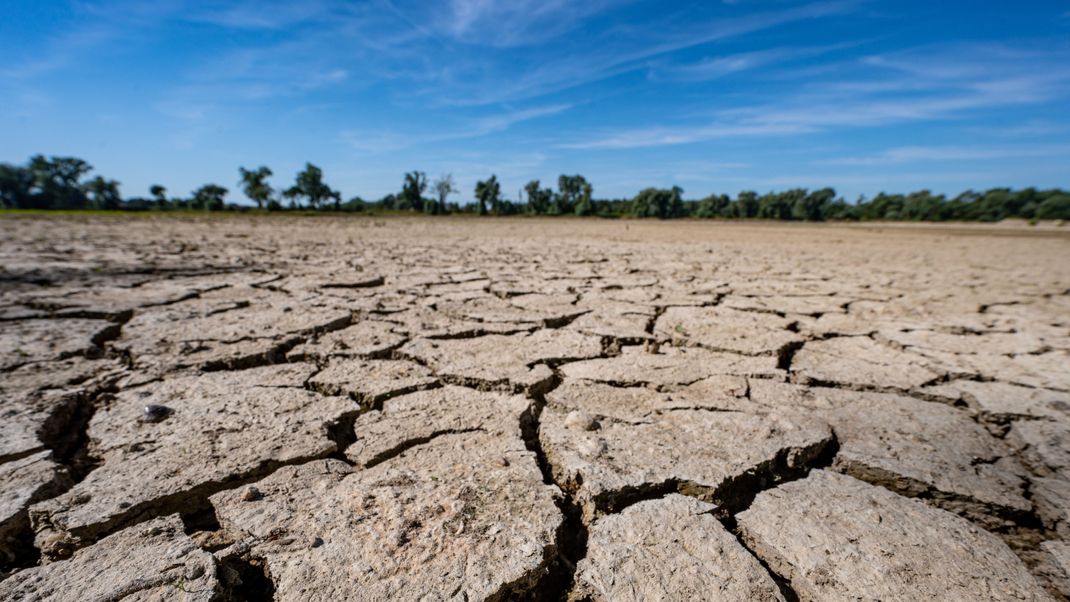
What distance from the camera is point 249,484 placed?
2.94 feet

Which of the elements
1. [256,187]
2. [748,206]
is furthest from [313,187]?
[748,206]

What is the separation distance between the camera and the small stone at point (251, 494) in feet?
2.77

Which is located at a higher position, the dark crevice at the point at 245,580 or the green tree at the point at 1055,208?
the green tree at the point at 1055,208

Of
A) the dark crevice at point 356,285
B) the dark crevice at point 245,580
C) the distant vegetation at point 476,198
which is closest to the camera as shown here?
the dark crevice at point 245,580

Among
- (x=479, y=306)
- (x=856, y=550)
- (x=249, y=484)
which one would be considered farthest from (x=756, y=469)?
(x=479, y=306)

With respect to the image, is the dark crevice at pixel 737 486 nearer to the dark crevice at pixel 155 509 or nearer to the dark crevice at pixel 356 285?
the dark crevice at pixel 155 509

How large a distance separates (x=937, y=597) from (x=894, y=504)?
0.79ft

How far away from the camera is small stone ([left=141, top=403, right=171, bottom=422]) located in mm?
1130

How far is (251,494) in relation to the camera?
0.85 metres

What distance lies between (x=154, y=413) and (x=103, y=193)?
170 feet

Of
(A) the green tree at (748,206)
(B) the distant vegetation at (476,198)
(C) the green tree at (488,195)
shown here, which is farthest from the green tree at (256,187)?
(A) the green tree at (748,206)

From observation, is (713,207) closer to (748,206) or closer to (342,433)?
(748,206)

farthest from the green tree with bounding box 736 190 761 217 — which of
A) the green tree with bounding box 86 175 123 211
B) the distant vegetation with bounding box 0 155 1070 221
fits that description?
the green tree with bounding box 86 175 123 211

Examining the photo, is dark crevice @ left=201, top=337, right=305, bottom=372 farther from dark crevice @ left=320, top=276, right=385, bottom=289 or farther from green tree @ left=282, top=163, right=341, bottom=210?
green tree @ left=282, top=163, right=341, bottom=210
